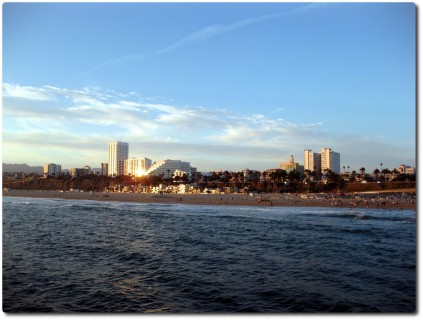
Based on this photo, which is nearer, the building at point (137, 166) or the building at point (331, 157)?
the building at point (331, 157)

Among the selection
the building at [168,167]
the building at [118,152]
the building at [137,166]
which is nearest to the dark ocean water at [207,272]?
the building at [118,152]

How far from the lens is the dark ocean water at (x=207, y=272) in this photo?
6.27 m

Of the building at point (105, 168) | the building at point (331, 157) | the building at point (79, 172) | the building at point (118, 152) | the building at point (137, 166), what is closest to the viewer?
the building at point (118, 152)

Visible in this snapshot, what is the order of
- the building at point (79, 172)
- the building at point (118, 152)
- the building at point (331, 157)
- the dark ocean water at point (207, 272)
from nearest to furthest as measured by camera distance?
1. the dark ocean water at point (207, 272)
2. the building at point (118, 152)
3. the building at point (331, 157)
4. the building at point (79, 172)

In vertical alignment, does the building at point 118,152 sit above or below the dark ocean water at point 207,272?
above

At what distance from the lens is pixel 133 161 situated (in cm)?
5947

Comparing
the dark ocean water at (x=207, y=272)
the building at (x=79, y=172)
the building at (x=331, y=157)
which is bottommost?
the dark ocean water at (x=207, y=272)

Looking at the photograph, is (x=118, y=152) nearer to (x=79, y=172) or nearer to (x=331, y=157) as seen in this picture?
(x=331, y=157)

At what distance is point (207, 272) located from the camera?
8422mm

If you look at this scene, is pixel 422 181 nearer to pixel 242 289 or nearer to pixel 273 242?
pixel 242 289

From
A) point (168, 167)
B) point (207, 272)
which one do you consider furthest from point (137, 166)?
point (207, 272)

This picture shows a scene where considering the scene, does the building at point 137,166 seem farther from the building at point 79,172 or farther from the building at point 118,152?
the building at point 79,172

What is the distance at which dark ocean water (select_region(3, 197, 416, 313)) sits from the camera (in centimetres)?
627

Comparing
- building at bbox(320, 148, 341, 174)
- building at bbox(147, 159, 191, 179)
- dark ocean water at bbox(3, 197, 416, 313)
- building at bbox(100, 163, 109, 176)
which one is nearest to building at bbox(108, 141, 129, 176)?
building at bbox(100, 163, 109, 176)
